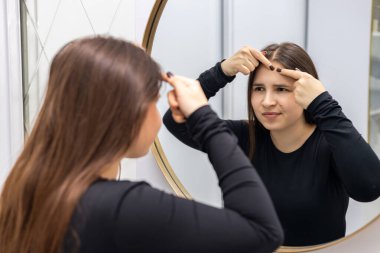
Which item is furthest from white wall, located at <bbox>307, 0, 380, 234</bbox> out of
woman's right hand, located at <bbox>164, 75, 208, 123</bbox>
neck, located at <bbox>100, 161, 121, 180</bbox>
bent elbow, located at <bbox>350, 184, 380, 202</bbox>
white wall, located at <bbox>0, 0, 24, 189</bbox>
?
white wall, located at <bbox>0, 0, 24, 189</bbox>

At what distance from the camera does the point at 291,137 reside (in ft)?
2.51

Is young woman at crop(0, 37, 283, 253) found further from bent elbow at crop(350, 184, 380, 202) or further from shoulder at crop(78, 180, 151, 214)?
bent elbow at crop(350, 184, 380, 202)

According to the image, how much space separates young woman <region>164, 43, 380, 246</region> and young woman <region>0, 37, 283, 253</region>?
0.22 m

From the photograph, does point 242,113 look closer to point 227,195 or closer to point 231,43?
point 231,43

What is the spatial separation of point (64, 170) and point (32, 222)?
3.0 inches

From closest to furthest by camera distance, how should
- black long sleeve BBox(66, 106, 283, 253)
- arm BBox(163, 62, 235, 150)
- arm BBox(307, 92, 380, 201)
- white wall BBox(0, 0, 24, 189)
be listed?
black long sleeve BBox(66, 106, 283, 253) < arm BBox(307, 92, 380, 201) < arm BBox(163, 62, 235, 150) < white wall BBox(0, 0, 24, 189)

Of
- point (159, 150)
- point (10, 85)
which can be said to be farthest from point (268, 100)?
point (10, 85)

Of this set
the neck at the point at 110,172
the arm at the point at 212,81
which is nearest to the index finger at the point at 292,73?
the arm at the point at 212,81

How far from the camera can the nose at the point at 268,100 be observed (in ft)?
2.47

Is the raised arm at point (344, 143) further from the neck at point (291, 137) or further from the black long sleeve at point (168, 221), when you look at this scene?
the black long sleeve at point (168, 221)

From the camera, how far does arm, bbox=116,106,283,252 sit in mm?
491

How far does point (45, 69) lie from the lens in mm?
1125

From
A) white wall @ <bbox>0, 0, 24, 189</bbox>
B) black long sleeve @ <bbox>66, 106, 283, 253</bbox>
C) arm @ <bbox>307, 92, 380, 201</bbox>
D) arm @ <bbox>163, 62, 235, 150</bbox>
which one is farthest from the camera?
white wall @ <bbox>0, 0, 24, 189</bbox>

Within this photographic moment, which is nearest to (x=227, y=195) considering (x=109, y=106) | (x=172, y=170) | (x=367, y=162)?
(x=109, y=106)
